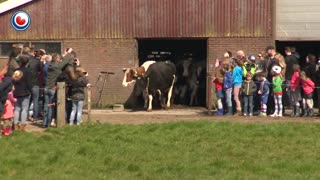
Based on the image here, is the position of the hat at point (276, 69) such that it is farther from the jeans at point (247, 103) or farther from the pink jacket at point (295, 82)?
the jeans at point (247, 103)

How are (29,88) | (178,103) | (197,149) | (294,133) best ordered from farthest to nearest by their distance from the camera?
(178,103)
(29,88)
(294,133)
(197,149)

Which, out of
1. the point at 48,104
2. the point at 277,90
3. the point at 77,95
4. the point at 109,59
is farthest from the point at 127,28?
the point at 48,104

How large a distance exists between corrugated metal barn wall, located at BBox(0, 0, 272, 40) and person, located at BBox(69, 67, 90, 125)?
27.5ft

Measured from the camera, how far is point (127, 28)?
25.6m

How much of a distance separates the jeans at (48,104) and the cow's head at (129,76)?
6476 millimetres

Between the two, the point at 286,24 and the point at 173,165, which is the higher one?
the point at 286,24

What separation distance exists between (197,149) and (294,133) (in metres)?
2.77

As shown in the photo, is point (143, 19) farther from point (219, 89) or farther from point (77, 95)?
point (77, 95)

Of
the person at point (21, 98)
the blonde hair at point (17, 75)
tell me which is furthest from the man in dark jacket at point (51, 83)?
the blonde hair at point (17, 75)

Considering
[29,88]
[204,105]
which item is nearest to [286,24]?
[204,105]

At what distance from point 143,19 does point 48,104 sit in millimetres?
8927

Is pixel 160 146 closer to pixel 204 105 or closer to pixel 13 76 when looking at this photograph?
pixel 13 76

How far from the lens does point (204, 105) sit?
2581 cm

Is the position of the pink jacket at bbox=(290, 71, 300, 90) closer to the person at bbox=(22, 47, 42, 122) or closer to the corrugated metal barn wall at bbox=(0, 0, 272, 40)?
the corrugated metal barn wall at bbox=(0, 0, 272, 40)
